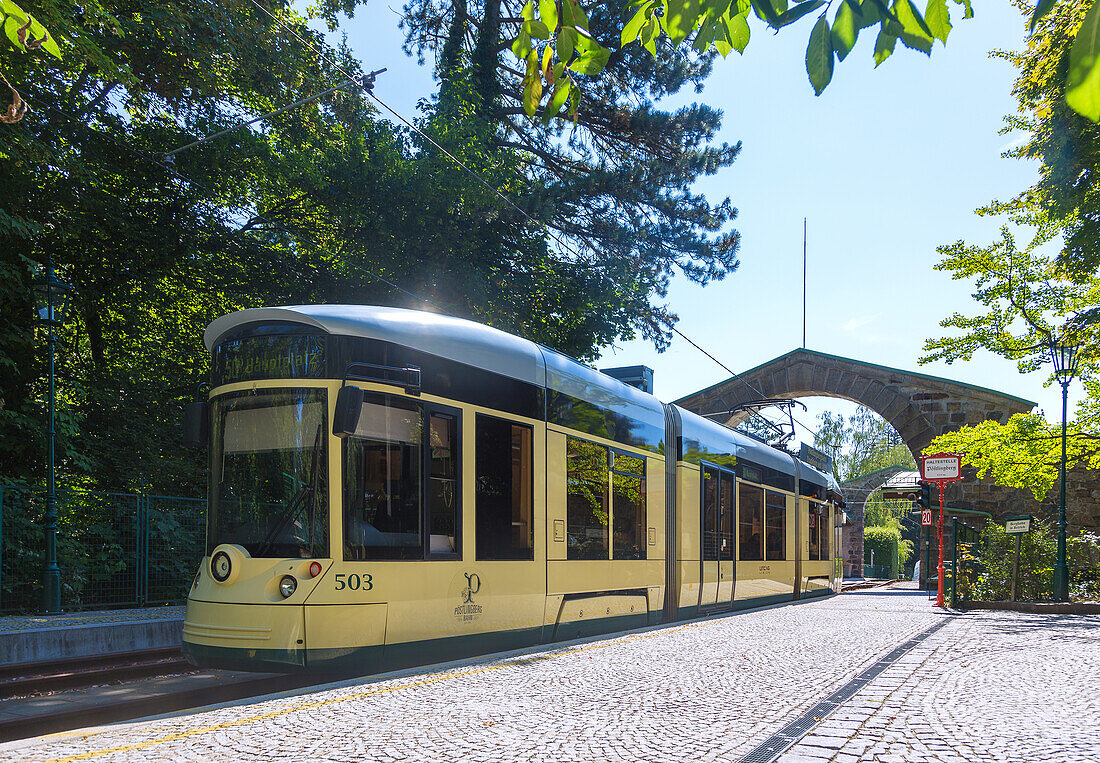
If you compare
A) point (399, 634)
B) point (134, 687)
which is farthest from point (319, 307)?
point (134, 687)

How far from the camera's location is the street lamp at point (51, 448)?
13.1 m

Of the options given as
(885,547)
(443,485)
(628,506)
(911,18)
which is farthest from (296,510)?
(885,547)

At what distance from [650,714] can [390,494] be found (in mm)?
3169

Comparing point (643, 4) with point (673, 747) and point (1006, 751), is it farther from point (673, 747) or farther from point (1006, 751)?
point (1006, 751)

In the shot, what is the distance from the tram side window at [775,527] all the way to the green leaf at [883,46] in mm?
14800

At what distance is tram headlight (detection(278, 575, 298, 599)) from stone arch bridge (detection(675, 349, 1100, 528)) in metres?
25.3

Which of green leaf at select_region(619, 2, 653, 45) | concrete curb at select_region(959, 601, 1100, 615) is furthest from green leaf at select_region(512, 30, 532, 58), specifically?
concrete curb at select_region(959, 601, 1100, 615)

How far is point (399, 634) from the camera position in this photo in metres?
7.42

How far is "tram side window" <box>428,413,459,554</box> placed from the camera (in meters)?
7.84

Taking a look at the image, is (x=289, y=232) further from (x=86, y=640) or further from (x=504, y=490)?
(x=504, y=490)

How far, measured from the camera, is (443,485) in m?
7.96

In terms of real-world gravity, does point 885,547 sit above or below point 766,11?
below

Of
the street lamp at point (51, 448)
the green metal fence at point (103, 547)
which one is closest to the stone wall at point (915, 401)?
the green metal fence at point (103, 547)

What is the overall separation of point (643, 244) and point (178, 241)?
→ 10831 millimetres
